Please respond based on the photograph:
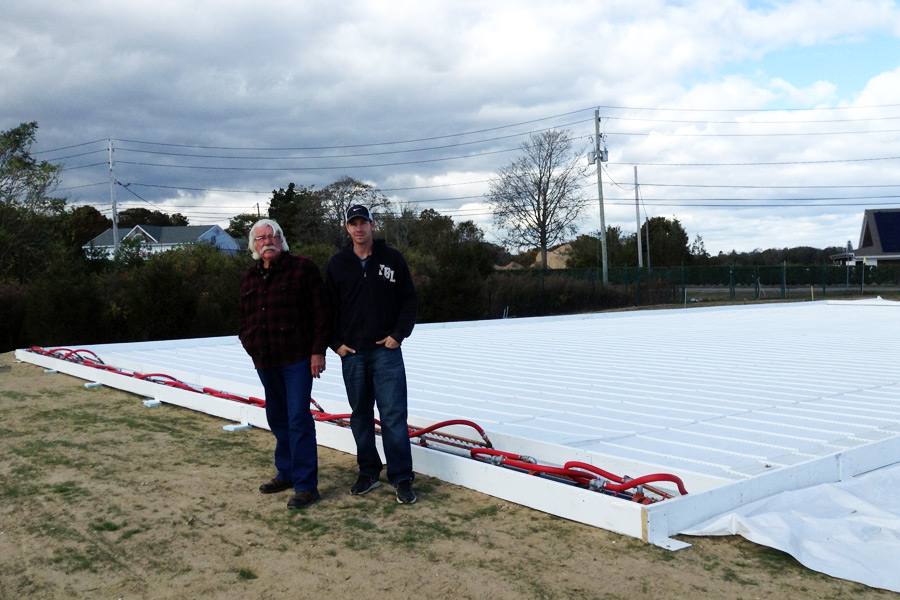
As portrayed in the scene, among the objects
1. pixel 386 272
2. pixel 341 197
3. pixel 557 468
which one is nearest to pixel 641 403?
pixel 557 468

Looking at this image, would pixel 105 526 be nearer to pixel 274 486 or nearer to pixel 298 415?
pixel 274 486

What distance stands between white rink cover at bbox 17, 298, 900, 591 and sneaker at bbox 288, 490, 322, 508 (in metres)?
0.74

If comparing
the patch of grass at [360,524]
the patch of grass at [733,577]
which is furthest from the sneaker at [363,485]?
the patch of grass at [733,577]

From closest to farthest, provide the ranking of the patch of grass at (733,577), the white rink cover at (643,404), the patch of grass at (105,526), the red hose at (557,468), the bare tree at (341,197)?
the patch of grass at (733,577) < the red hose at (557,468) < the patch of grass at (105,526) < the white rink cover at (643,404) < the bare tree at (341,197)

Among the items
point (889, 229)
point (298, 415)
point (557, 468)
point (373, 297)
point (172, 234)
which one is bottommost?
point (557, 468)

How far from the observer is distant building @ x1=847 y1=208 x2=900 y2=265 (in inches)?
1806

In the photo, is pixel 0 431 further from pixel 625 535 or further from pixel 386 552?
pixel 625 535

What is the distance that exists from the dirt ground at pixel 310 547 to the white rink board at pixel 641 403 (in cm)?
16

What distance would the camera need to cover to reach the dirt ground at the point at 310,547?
272 centimetres

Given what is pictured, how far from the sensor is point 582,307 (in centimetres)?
2592

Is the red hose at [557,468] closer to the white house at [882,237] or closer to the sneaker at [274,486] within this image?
the sneaker at [274,486]

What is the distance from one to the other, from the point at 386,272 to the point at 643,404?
259 cm

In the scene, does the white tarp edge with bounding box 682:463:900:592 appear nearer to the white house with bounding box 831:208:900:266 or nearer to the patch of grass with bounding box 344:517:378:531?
the patch of grass with bounding box 344:517:378:531

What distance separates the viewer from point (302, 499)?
3684 millimetres
